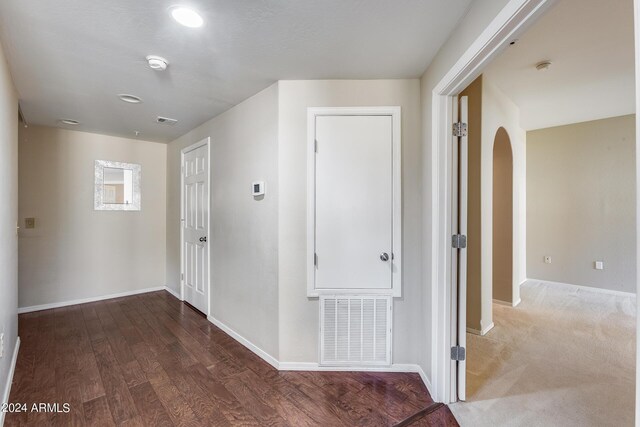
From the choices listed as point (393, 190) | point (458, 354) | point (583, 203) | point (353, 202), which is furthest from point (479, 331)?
point (583, 203)

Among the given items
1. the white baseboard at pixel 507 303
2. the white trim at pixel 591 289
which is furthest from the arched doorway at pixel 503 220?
the white trim at pixel 591 289

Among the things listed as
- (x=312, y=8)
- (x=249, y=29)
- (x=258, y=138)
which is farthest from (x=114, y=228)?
(x=312, y=8)

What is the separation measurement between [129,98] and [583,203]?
240 inches

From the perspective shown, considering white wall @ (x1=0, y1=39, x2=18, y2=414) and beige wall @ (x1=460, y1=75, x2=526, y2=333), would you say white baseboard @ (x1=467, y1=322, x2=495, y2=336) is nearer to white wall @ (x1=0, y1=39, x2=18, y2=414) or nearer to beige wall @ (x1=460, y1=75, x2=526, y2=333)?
beige wall @ (x1=460, y1=75, x2=526, y2=333)

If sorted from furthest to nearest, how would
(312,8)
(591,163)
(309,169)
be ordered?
(591,163), (309,169), (312,8)

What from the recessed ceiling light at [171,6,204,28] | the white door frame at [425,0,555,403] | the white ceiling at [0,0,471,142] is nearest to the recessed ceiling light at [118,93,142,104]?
the white ceiling at [0,0,471,142]

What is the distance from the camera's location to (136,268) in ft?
13.2

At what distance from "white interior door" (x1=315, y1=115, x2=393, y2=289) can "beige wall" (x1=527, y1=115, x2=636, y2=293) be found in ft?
13.2

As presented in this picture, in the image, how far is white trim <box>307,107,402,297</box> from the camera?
6.80 feet

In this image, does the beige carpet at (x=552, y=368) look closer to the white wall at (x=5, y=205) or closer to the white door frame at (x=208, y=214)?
the white door frame at (x=208, y=214)

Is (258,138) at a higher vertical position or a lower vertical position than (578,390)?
higher

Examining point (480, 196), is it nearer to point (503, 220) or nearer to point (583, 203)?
point (503, 220)

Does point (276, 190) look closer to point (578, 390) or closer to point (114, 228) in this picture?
point (578, 390)

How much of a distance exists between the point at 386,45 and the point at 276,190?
1.25 meters
